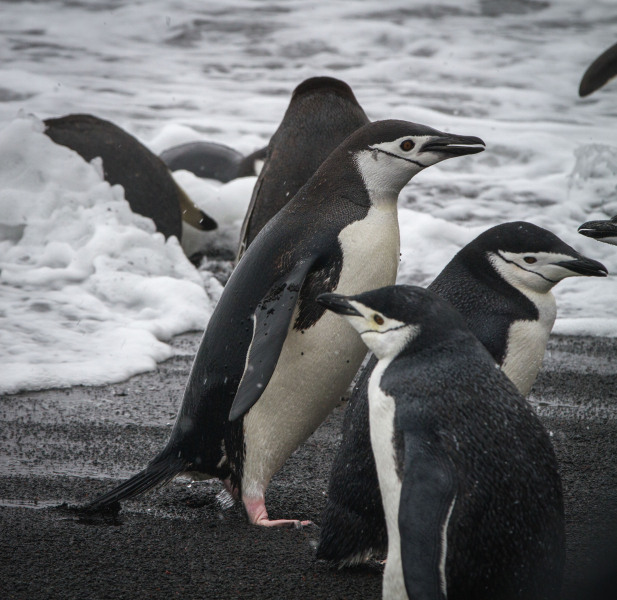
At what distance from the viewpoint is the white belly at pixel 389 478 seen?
1.97 meters

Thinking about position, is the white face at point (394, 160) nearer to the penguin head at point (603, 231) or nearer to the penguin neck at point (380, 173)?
the penguin neck at point (380, 173)

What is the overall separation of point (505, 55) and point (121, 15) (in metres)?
7.67

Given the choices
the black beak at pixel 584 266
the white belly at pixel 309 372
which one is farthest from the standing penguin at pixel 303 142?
the black beak at pixel 584 266

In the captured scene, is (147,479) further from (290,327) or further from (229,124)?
(229,124)

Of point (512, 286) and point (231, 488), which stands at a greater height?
point (512, 286)

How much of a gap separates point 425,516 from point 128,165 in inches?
198

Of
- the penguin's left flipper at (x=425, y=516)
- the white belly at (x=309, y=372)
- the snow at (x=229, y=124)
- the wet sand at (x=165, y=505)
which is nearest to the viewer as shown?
the penguin's left flipper at (x=425, y=516)

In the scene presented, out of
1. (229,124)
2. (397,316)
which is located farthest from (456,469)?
(229,124)

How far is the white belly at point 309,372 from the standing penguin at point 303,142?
1747 millimetres

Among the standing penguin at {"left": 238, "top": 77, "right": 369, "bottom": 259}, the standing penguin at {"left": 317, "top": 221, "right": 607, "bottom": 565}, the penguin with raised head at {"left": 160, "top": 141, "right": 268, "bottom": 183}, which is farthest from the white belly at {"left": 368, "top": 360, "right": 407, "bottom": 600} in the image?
the penguin with raised head at {"left": 160, "top": 141, "right": 268, "bottom": 183}

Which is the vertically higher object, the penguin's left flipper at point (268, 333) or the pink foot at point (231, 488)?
the penguin's left flipper at point (268, 333)

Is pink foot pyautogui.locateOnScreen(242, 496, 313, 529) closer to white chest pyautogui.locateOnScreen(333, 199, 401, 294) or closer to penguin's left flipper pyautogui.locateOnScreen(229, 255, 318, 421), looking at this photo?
penguin's left flipper pyautogui.locateOnScreen(229, 255, 318, 421)

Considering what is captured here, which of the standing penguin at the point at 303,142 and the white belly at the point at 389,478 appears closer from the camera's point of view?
the white belly at the point at 389,478

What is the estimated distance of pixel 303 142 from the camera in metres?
4.73
